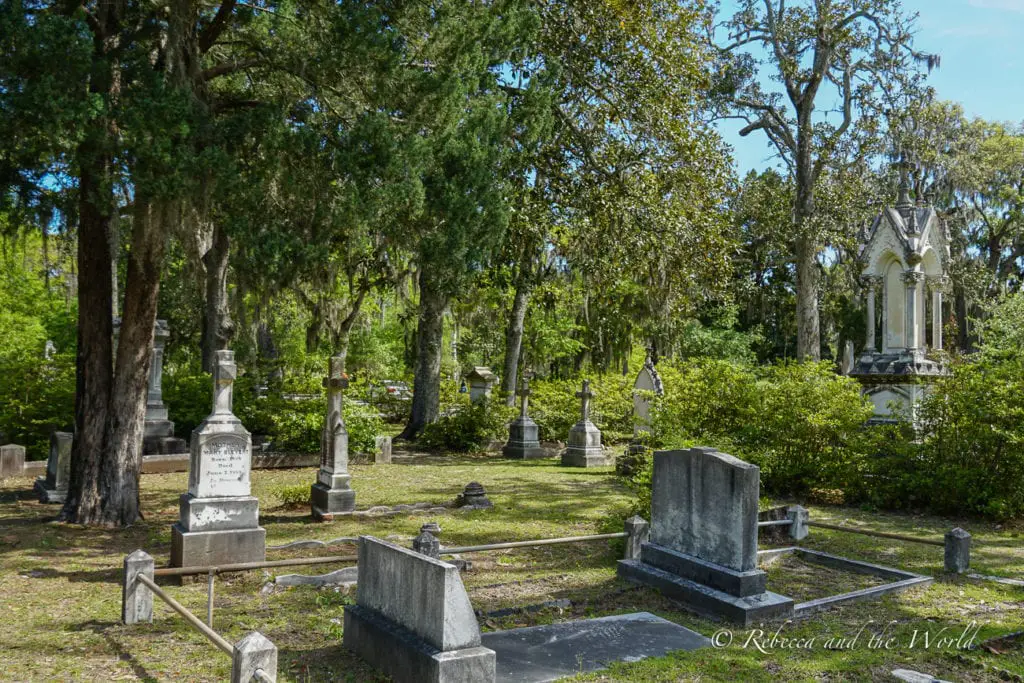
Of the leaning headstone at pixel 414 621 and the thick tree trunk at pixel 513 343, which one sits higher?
the thick tree trunk at pixel 513 343

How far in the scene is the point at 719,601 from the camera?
22.6 feet

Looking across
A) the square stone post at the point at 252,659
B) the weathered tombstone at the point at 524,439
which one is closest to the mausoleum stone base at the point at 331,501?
the square stone post at the point at 252,659

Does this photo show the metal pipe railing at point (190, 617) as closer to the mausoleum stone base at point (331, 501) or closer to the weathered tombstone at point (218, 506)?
the weathered tombstone at point (218, 506)

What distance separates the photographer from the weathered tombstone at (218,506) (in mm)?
8031

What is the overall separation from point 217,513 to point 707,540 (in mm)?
4918

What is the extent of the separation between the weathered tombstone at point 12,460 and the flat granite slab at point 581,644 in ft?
39.7

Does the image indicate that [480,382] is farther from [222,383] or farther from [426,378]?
[222,383]

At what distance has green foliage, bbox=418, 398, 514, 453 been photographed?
20.6 metres

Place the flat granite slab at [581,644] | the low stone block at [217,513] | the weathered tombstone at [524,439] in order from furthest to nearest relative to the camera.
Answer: the weathered tombstone at [524,439], the low stone block at [217,513], the flat granite slab at [581,644]

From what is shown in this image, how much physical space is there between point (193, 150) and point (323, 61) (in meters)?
1.84

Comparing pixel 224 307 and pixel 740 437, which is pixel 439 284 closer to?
pixel 740 437

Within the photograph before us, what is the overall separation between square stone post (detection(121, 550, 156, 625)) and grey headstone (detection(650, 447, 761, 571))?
4634 mm

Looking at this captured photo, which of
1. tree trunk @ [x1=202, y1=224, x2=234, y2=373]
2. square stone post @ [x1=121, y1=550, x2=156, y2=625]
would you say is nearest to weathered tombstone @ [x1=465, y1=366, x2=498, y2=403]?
tree trunk @ [x1=202, y1=224, x2=234, y2=373]

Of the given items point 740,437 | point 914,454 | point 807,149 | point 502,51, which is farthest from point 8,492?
point 807,149
